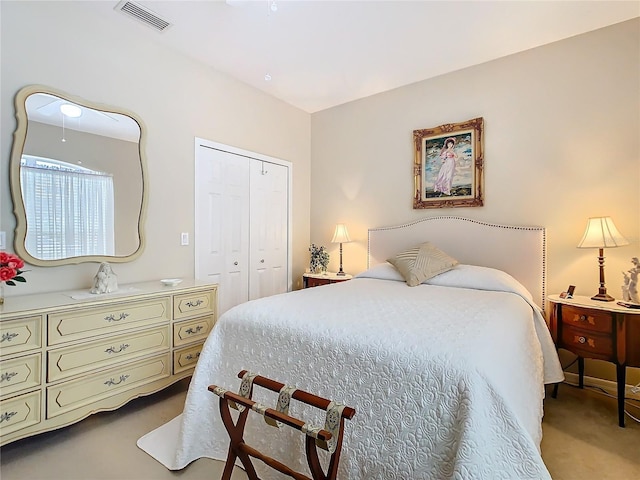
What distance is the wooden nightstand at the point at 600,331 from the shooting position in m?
2.11

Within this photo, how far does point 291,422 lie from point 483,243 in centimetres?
259

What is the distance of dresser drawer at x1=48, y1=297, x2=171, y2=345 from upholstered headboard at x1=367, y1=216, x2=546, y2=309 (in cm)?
231

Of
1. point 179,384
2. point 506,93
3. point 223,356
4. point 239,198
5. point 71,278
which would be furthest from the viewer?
point 239,198

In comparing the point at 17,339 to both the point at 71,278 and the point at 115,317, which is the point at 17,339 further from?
the point at 71,278

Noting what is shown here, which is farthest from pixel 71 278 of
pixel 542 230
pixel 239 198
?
pixel 542 230

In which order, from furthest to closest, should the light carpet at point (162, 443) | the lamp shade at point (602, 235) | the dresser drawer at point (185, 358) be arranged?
the dresser drawer at point (185, 358) → the lamp shade at point (602, 235) → the light carpet at point (162, 443)

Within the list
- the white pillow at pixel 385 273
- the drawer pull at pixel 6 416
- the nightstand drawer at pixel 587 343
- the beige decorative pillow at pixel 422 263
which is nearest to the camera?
the drawer pull at pixel 6 416

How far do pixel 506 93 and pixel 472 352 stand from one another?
2750 mm

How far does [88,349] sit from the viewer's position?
A: 6.52 ft

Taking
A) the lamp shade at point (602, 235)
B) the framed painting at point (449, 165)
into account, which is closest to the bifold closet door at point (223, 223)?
the framed painting at point (449, 165)

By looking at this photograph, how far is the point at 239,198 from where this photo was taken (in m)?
3.49

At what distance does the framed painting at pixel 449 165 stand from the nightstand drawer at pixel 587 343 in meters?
1.32

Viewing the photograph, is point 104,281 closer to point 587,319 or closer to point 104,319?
point 104,319

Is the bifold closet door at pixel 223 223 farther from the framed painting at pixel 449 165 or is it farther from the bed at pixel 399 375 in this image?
the framed painting at pixel 449 165
